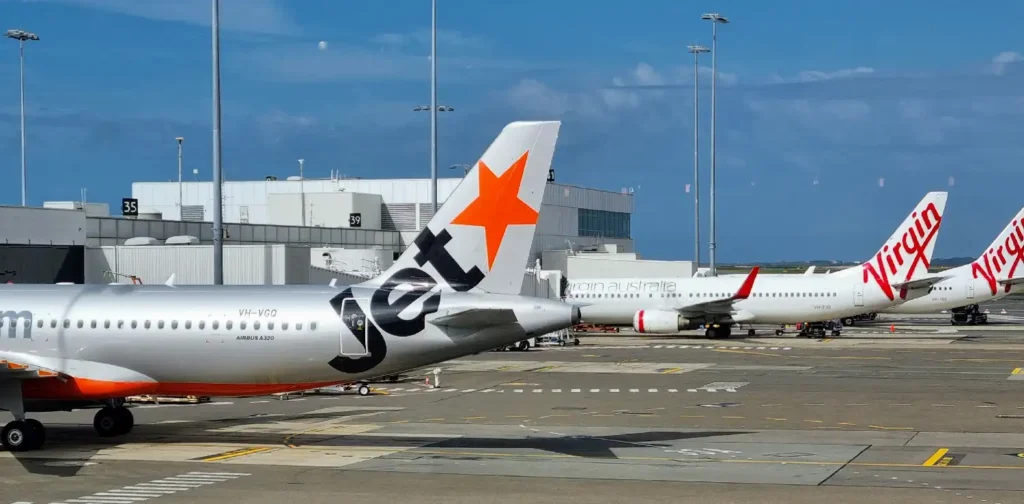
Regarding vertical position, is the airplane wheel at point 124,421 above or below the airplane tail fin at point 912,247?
below

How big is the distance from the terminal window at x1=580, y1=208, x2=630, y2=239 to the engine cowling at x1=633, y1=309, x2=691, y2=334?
38400mm

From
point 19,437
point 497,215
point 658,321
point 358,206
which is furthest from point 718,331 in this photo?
point 19,437

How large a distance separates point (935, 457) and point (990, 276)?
63.7 m

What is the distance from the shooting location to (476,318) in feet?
85.5

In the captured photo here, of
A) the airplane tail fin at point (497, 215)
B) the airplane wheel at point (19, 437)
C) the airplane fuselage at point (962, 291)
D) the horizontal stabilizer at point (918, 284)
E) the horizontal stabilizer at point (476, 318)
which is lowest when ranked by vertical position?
the airplane wheel at point (19, 437)

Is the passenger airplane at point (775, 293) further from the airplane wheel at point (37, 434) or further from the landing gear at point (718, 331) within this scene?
the airplane wheel at point (37, 434)

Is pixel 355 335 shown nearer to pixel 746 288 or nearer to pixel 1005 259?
pixel 746 288

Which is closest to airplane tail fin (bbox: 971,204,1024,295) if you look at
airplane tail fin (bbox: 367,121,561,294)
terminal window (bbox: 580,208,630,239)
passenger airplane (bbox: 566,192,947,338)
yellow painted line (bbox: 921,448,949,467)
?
passenger airplane (bbox: 566,192,947,338)

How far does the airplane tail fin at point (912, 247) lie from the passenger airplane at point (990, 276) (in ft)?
31.9

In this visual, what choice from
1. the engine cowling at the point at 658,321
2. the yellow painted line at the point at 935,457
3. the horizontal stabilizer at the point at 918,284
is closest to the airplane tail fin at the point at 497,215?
the yellow painted line at the point at 935,457

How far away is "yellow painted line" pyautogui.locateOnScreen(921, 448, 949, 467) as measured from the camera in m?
25.2

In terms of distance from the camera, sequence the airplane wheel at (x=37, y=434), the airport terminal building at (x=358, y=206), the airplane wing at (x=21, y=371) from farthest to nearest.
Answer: the airport terminal building at (x=358, y=206) → the airplane wheel at (x=37, y=434) → the airplane wing at (x=21, y=371)

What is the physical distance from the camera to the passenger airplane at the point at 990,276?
8481 centimetres

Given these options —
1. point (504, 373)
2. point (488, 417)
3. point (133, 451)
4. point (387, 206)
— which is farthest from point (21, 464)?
point (387, 206)
